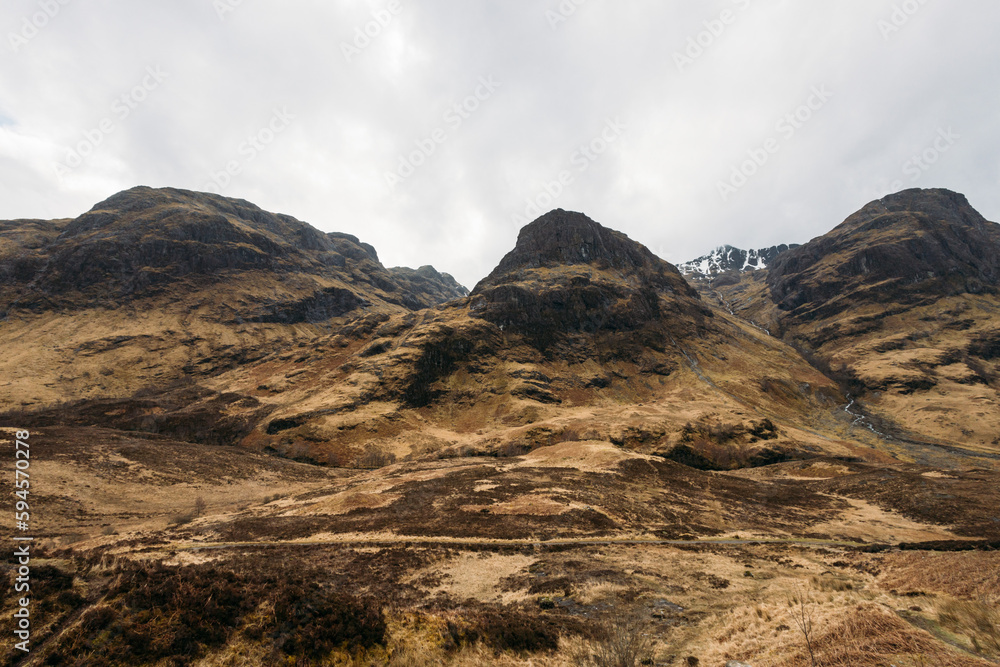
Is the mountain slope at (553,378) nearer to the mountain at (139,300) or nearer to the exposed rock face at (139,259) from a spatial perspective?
the mountain at (139,300)

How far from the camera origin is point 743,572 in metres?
22.3

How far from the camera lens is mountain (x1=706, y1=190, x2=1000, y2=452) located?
10191cm

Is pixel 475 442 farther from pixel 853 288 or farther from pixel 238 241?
pixel 853 288

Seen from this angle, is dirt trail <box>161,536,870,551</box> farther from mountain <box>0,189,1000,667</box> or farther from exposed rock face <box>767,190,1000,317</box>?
exposed rock face <box>767,190,1000,317</box>

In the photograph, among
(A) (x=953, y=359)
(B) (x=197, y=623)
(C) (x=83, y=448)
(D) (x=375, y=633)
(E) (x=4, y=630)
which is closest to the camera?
(E) (x=4, y=630)

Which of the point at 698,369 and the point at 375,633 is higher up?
the point at 698,369

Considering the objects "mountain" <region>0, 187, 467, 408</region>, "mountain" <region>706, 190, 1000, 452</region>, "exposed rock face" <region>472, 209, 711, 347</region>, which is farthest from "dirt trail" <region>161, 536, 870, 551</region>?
"mountain" <region>706, 190, 1000, 452</region>

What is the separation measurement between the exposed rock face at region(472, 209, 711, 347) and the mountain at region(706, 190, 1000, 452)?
53757 mm

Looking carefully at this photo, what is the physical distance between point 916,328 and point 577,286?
126 m

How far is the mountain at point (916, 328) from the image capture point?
101913 millimetres

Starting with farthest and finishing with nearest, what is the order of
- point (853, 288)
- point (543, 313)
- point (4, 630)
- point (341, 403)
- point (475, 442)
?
point (853, 288)
point (543, 313)
point (341, 403)
point (475, 442)
point (4, 630)

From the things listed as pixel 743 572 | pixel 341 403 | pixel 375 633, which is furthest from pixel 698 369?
pixel 375 633

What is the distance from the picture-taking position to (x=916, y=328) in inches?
5709

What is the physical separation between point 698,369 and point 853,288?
120815 mm
